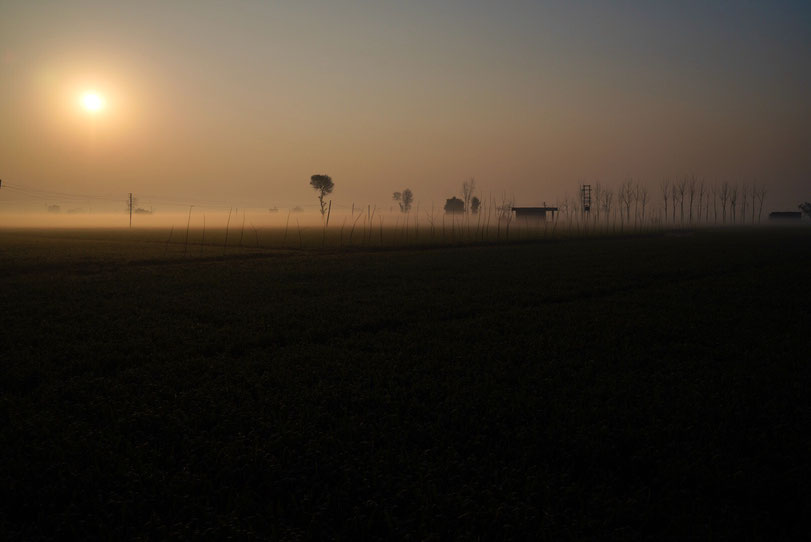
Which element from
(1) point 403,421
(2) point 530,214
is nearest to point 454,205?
(2) point 530,214

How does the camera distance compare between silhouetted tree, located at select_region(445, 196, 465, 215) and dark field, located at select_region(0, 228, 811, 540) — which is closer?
dark field, located at select_region(0, 228, 811, 540)

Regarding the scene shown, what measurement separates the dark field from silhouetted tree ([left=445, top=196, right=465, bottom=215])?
14089cm

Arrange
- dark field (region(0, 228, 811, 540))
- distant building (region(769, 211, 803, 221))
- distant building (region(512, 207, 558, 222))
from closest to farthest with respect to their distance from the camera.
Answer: dark field (region(0, 228, 811, 540)), distant building (region(512, 207, 558, 222)), distant building (region(769, 211, 803, 221))

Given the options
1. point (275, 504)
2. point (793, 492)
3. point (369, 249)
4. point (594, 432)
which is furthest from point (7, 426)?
point (369, 249)

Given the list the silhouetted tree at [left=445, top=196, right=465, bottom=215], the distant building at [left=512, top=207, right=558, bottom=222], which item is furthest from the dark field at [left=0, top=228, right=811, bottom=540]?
the silhouetted tree at [left=445, top=196, right=465, bottom=215]

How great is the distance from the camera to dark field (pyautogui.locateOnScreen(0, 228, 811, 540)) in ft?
13.8

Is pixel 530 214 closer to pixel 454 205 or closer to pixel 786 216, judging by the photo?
pixel 454 205

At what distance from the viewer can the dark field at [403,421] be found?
4.22 meters

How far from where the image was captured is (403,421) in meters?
6.07

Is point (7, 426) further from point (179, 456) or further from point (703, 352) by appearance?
point (703, 352)

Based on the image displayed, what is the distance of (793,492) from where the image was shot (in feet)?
15.0

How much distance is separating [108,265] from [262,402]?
74.6 feet

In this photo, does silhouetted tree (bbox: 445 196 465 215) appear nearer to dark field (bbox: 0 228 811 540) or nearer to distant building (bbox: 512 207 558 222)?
distant building (bbox: 512 207 558 222)

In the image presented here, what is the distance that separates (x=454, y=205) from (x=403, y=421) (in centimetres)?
15053
